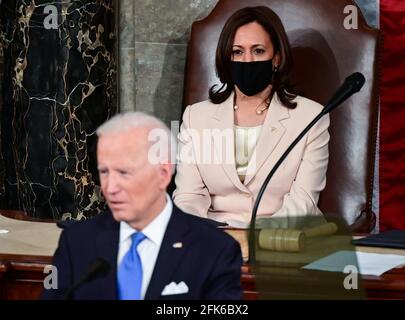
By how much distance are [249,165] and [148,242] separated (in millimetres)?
1314

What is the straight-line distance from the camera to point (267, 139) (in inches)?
96.9

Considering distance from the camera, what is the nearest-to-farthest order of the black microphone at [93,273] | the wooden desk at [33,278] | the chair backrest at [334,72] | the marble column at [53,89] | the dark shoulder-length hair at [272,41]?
the black microphone at [93,273], the wooden desk at [33,278], the dark shoulder-length hair at [272,41], the marble column at [53,89], the chair backrest at [334,72]

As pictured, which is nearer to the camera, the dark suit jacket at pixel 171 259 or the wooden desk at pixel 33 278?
the dark suit jacket at pixel 171 259

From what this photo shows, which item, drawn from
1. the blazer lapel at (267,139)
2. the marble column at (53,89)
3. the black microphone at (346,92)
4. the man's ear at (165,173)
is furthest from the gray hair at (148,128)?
the marble column at (53,89)

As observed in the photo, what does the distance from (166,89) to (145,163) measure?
106 inches

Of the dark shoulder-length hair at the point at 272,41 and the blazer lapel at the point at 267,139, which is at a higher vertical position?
the dark shoulder-length hair at the point at 272,41

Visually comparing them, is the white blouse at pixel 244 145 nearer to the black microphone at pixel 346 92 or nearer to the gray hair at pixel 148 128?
the black microphone at pixel 346 92

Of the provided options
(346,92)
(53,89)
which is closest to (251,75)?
(346,92)

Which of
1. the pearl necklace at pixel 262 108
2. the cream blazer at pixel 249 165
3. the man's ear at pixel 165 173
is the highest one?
the man's ear at pixel 165 173

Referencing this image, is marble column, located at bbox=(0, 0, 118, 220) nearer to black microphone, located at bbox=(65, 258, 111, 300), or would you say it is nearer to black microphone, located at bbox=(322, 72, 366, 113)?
black microphone, located at bbox=(322, 72, 366, 113)

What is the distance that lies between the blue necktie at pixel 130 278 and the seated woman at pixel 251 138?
1084 mm

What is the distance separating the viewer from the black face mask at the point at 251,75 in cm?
239

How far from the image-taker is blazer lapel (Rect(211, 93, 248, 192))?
2.47 m

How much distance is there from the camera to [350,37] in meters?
3.37
